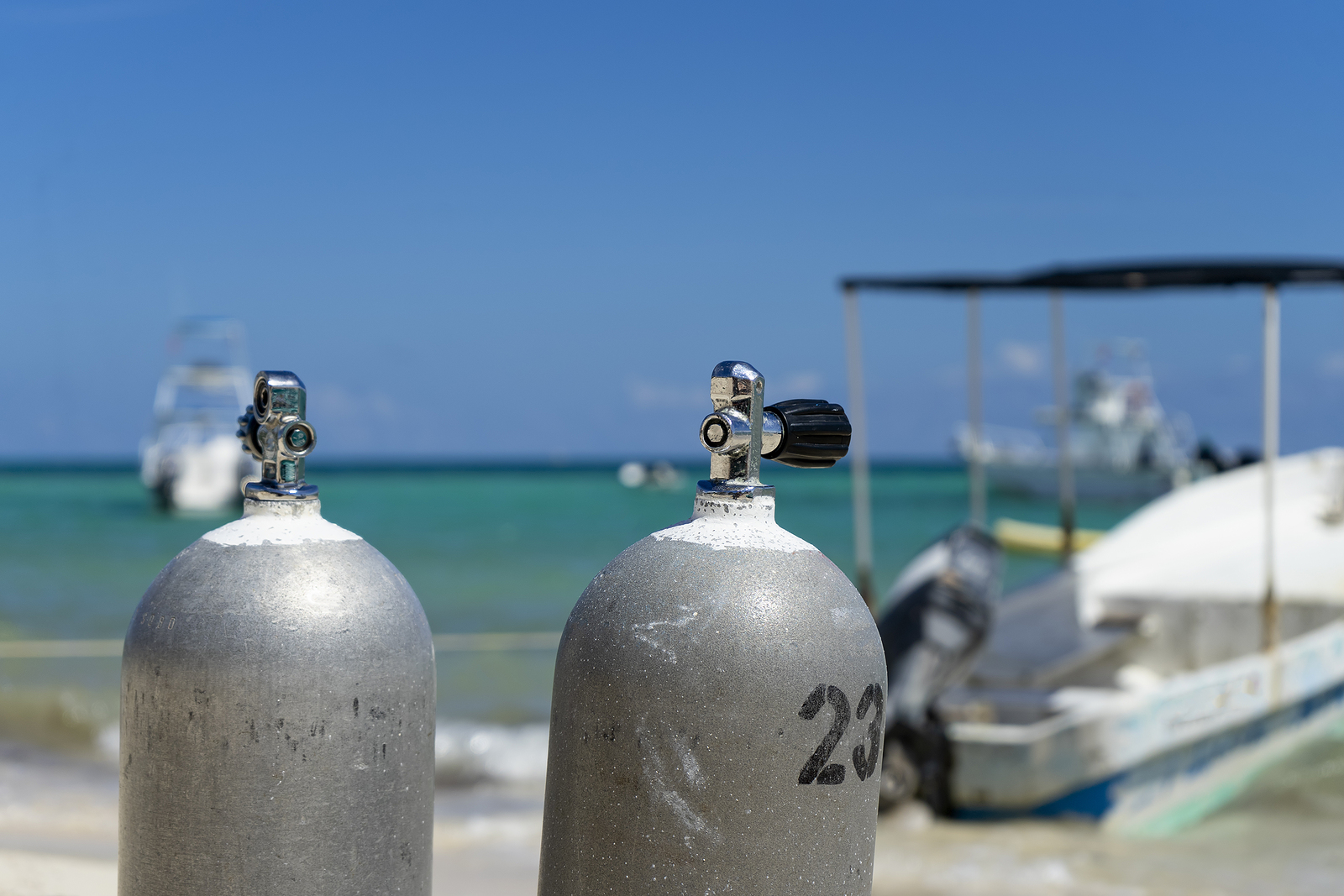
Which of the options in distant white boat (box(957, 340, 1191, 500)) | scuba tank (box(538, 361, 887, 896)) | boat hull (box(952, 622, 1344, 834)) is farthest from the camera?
distant white boat (box(957, 340, 1191, 500))

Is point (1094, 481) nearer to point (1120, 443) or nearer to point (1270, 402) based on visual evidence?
point (1120, 443)

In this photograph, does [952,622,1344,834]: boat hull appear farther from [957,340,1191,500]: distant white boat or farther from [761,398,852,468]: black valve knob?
[957,340,1191,500]: distant white boat

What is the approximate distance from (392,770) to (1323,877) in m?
6.52

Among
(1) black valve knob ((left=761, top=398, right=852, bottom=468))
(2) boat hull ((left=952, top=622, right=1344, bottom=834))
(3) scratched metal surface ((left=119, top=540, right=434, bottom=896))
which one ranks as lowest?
(2) boat hull ((left=952, top=622, right=1344, bottom=834))

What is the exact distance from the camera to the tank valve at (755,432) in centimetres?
224

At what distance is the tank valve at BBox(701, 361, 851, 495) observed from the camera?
2.24m

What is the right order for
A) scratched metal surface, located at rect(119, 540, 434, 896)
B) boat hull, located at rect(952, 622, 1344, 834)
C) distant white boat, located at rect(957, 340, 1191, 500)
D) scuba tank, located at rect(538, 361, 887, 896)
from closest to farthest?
1. scuba tank, located at rect(538, 361, 887, 896)
2. scratched metal surface, located at rect(119, 540, 434, 896)
3. boat hull, located at rect(952, 622, 1344, 834)
4. distant white boat, located at rect(957, 340, 1191, 500)

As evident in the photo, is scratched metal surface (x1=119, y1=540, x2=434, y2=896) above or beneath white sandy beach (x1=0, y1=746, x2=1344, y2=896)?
above

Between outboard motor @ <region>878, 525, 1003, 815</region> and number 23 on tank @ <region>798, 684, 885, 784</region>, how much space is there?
474 centimetres

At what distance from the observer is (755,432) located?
2250 millimetres

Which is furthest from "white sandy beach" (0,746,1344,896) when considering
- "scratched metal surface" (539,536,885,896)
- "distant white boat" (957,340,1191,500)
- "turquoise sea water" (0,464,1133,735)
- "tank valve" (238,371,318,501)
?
"distant white boat" (957,340,1191,500)

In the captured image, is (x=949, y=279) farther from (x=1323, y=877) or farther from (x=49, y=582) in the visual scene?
(x=49, y=582)

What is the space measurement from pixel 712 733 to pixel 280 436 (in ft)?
3.49

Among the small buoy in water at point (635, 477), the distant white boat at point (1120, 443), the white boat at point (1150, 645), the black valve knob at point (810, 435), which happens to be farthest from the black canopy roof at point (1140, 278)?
the small buoy in water at point (635, 477)
